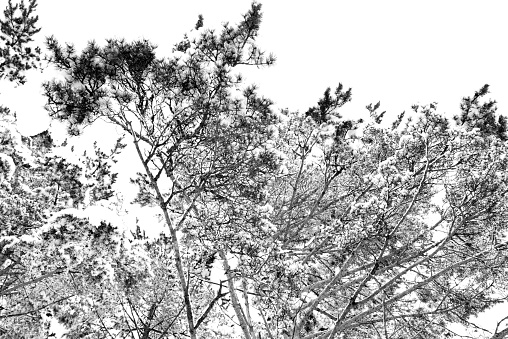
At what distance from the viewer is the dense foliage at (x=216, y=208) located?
5805 millimetres

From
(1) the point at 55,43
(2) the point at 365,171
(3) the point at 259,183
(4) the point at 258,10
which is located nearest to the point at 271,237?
(3) the point at 259,183

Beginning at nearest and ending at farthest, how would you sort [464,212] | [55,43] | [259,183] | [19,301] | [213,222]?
[464,212] < [55,43] < [213,222] < [259,183] < [19,301]

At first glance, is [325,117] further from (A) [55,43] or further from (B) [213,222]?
(A) [55,43]

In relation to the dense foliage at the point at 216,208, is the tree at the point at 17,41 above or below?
above

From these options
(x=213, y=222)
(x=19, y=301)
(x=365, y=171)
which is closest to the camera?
(x=213, y=222)

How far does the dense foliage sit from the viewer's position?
19.0 feet

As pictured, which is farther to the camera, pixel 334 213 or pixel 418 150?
pixel 334 213

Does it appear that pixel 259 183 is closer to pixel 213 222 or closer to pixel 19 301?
pixel 213 222

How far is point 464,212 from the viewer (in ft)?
19.7

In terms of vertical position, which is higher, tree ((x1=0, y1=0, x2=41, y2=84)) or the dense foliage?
tree ((x1=0, y1=0, x2=41, y2=84))

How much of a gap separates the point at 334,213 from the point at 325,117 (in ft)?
8.32

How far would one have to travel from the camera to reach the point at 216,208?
7922 millimetres

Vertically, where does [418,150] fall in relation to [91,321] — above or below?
above

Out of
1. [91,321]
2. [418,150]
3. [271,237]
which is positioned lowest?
[91,321]
